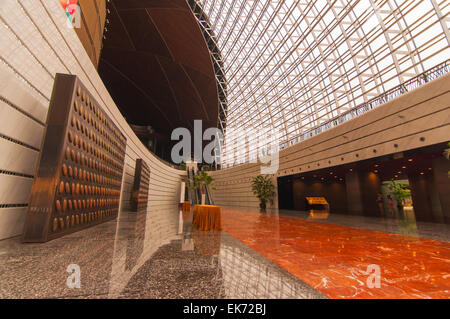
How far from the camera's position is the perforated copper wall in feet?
13.1

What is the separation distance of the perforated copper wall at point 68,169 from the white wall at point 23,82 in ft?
1.45

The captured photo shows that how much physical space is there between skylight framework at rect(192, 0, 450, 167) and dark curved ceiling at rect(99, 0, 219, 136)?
4.42 m

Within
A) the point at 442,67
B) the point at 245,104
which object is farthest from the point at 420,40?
the point at 245,104

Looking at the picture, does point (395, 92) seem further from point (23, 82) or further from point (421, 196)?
point (23, 82)

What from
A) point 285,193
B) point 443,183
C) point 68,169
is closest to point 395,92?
point 443,183

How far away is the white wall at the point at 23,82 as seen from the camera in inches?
148

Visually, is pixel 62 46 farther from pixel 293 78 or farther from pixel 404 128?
pixel 293 78

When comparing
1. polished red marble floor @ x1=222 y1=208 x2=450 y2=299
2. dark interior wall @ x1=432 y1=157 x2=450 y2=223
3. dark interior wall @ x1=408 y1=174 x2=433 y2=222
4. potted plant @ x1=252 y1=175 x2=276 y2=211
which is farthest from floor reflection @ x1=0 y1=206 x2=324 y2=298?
potted plant @ x1=252 y1=175 x2=276 y2=211

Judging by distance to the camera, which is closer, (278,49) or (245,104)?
(278,49)

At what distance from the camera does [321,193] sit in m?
21.4

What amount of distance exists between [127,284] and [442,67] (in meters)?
13.9

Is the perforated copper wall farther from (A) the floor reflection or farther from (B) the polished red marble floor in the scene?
(B) the polished red marble floor
